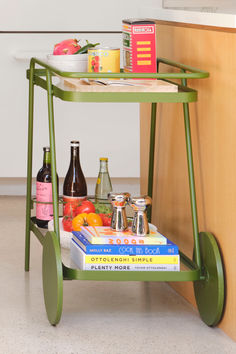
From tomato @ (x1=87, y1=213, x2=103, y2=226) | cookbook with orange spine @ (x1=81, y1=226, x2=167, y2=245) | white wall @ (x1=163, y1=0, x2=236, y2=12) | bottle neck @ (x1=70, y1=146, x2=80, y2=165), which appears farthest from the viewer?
white wall @ (x1=163, y1=0, x2=236, y2=12)

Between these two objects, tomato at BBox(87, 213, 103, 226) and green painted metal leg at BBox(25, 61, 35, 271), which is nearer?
tomato at BBox(87, 213, 103, 226)

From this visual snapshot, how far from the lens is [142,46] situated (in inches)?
74.5

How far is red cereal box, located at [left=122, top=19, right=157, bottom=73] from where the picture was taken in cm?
189

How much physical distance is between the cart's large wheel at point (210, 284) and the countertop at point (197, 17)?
0.52m

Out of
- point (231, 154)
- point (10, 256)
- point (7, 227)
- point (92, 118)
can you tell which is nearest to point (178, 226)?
point (231, 154)

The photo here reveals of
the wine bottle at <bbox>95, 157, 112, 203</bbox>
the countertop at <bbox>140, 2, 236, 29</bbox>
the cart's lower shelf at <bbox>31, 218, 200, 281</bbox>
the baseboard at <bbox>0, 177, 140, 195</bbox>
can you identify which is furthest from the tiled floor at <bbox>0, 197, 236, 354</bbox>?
the baseboard at <bbox>0, 177, 140, 195</bbox>

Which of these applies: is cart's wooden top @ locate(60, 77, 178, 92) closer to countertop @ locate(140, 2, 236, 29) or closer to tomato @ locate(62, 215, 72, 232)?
countertop @ locate(140, 2, 236, 29)

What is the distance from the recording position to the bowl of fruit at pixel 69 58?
1.99 metres

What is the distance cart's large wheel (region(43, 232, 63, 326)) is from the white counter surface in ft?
2.14

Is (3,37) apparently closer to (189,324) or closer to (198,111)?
(198,111)

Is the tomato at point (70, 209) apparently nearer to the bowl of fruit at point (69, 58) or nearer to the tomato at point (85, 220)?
the tomato at point (85, 220)

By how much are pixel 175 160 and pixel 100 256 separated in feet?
1.64

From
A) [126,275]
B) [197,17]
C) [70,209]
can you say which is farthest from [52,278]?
[197,17]

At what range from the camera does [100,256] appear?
176 centimetres
